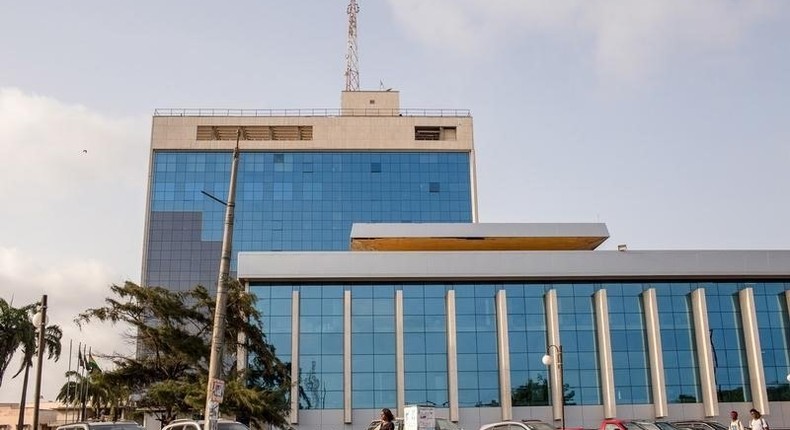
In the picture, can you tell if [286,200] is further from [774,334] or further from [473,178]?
[774,334]

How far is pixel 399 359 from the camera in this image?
49.7 meters

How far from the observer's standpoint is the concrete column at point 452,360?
48.7 m

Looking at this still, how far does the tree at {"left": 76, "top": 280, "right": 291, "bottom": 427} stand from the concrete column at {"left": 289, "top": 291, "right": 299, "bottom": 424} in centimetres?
767

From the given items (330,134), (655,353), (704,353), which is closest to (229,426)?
(655,353)

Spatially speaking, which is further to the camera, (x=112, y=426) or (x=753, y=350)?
(x=753, y=350)

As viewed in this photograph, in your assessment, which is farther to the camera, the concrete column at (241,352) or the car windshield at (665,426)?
the concrete column at (241,352)

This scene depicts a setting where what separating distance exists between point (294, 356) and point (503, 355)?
13171mm

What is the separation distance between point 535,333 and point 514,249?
7264mm

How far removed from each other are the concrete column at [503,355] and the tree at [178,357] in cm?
1481

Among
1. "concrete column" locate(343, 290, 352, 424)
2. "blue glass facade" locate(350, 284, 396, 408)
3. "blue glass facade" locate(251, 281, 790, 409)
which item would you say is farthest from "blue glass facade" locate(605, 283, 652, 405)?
"concrete column" locate(343, 290, 352, 424)

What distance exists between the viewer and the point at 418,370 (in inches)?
1954

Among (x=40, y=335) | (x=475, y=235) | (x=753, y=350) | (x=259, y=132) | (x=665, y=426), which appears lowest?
(x=665, y=426)

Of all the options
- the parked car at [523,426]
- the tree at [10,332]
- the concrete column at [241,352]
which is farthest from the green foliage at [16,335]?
the parked car at [523,426]

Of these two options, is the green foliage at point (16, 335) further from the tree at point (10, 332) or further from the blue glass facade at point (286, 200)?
the blue glass facade at point (286, 200)
